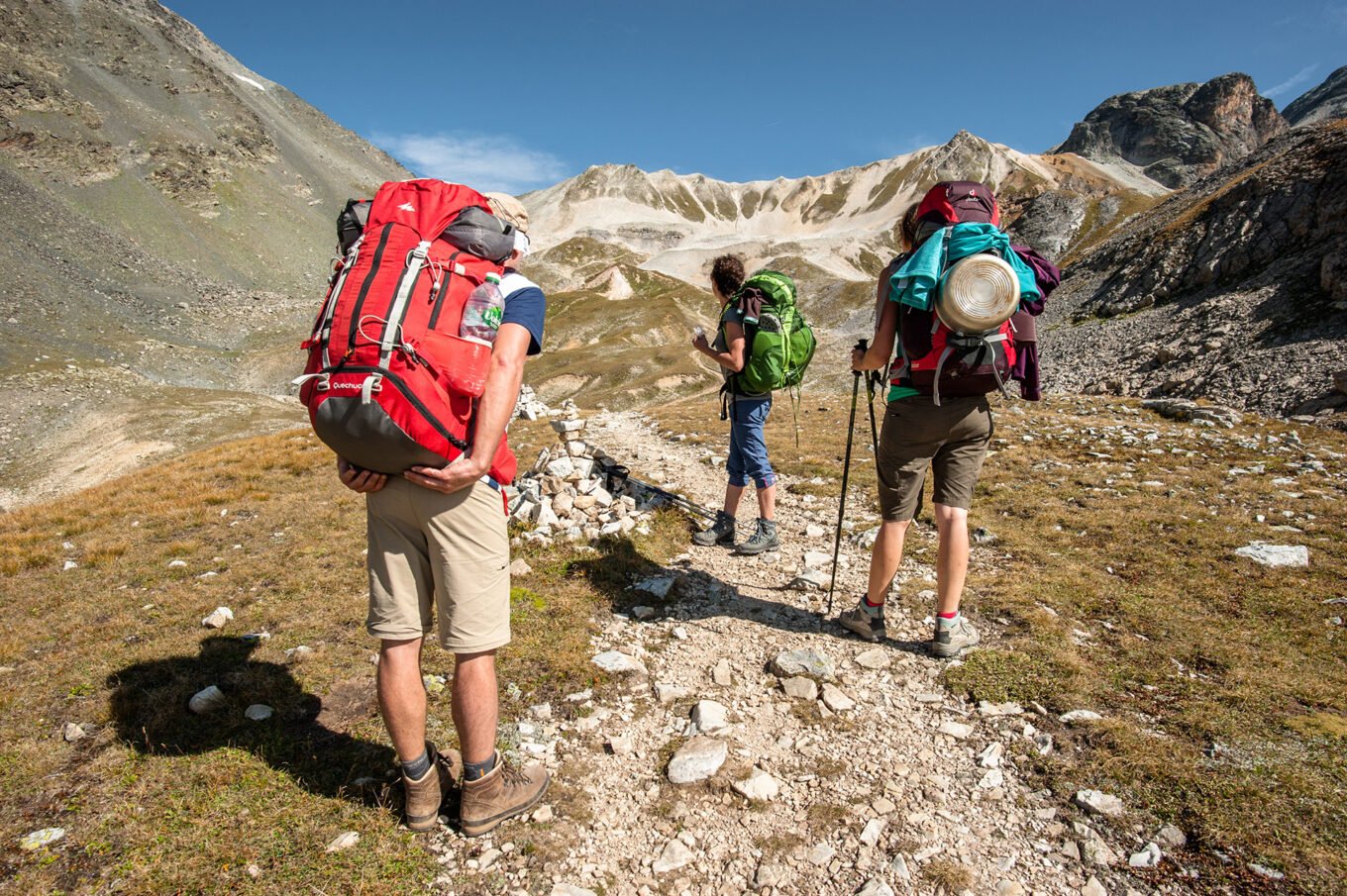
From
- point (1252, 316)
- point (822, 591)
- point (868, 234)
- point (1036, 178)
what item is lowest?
point (822, 591)

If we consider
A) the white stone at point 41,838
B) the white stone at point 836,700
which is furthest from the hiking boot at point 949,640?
the white stone at point 41,838

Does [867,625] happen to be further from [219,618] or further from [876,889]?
[219,618]

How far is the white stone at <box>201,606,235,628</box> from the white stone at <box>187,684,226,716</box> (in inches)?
67.3

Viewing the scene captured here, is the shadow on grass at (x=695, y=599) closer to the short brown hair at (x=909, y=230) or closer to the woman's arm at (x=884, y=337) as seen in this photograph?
the woman's arm at (x=884, y=337)

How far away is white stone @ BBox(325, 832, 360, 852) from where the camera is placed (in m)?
3.51

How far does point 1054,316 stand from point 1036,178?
5545 inches

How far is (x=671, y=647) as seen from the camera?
235 inches

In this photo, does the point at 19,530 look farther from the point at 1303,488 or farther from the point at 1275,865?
the point at 1303,488

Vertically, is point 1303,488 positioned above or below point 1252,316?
below

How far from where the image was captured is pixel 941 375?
4.81 m

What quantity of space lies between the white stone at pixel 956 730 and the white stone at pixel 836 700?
2.18ft

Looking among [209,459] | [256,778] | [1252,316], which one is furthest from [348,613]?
[1252,316]

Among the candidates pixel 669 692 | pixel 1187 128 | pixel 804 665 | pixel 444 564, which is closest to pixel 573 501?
pixel 669 692

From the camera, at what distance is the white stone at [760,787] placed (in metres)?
4.05
